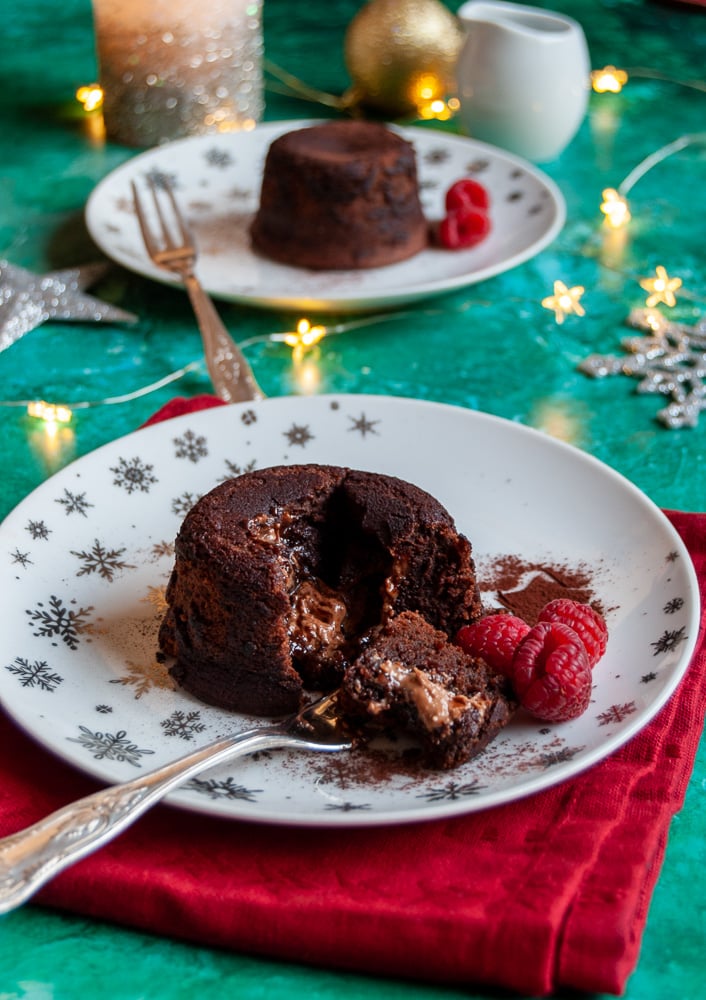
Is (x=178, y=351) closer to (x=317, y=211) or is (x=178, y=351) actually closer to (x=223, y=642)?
(x=317, y=211)

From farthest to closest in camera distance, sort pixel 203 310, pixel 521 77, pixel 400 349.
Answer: pixel 521 77, pixel 400 349, pixel 203 310

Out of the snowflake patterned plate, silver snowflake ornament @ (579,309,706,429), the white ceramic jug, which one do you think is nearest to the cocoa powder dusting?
the snowflake patterned plate

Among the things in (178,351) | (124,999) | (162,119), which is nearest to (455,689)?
(124,999)

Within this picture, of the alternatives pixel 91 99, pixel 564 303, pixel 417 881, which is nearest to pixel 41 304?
pixel 564 303

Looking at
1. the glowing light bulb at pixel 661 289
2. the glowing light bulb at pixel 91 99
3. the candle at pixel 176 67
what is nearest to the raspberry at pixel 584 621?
the glowing light bulb at pixel 661 289

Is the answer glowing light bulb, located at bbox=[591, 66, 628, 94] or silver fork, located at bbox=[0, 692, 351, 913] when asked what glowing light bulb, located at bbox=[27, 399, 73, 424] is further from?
glowing light bulb, located at bbox=[591, 66, 628, 94]

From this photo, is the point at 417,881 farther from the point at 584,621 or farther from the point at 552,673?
the point at 584,621

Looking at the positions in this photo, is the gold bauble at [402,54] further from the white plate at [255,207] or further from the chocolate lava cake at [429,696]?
the chocolate lava cake at [429,696]
